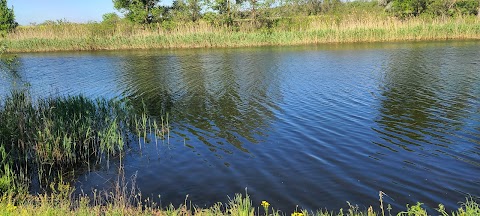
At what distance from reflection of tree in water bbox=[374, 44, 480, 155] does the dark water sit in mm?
38

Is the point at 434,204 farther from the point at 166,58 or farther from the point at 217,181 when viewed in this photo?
the point at 166,58

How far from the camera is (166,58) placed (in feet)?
90.4

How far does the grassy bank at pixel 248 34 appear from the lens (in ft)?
103

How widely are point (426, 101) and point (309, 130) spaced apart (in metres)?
4.81

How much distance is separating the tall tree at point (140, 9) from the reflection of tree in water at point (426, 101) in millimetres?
29344

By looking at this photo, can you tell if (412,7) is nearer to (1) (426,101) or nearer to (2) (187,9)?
(2) (187,9)

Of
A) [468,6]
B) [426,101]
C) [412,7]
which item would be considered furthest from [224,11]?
[426,101]

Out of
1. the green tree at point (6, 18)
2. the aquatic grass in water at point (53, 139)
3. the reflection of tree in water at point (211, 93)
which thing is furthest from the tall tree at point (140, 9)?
the aquatic grass in water at point (53, 139)

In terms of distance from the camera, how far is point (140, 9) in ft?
139

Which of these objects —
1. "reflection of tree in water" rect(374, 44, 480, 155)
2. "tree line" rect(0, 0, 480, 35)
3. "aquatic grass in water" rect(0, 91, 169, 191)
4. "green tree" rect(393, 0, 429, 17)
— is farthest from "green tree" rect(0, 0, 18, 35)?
"green tree" rect(393, 0, 429, 17)

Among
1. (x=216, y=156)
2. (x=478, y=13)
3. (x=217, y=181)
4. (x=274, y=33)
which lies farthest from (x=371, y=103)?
(x=478, y=13)

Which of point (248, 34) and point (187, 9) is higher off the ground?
point (187, 9)

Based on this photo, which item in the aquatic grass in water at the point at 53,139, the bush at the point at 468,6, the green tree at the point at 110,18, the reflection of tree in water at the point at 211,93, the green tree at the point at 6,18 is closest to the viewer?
the aquatic grass in water at the point at 53,139

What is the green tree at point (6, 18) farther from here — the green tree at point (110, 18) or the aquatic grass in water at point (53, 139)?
the aquatic grass in water at point (53, 139)
